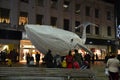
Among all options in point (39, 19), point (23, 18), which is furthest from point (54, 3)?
point (23, 18)

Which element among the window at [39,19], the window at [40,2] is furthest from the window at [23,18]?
the window at [40,2]

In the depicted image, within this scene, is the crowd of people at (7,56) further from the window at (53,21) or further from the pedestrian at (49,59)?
the pedestrian at (49,59)

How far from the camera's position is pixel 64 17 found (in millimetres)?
47750

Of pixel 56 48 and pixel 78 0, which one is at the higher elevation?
pixel 78 0

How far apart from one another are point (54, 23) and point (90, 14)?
1003 cm

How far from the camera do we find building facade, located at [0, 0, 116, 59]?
40.2 m

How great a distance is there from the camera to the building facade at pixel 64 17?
4022 cm

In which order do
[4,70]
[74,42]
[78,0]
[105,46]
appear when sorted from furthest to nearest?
[105,46]
[78,0]
[74,42]
[4,70]

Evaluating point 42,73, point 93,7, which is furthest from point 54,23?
point 42,73

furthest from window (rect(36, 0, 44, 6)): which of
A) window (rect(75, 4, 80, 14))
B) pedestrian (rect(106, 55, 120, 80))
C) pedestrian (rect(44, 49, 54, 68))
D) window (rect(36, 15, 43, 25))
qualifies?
pedestrian (rect(106, 55, 120, 80))

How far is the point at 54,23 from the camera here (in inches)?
1813

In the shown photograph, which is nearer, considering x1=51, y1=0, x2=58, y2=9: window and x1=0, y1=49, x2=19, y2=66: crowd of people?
x1=0, y1=49, x2=19, y2=66: crowd of people

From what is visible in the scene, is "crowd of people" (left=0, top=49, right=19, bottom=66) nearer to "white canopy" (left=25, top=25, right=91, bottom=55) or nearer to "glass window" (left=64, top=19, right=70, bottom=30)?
"glass window" (left=64, top=19, right=70, bottom=30)

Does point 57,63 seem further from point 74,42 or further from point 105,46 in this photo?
point 105,46
